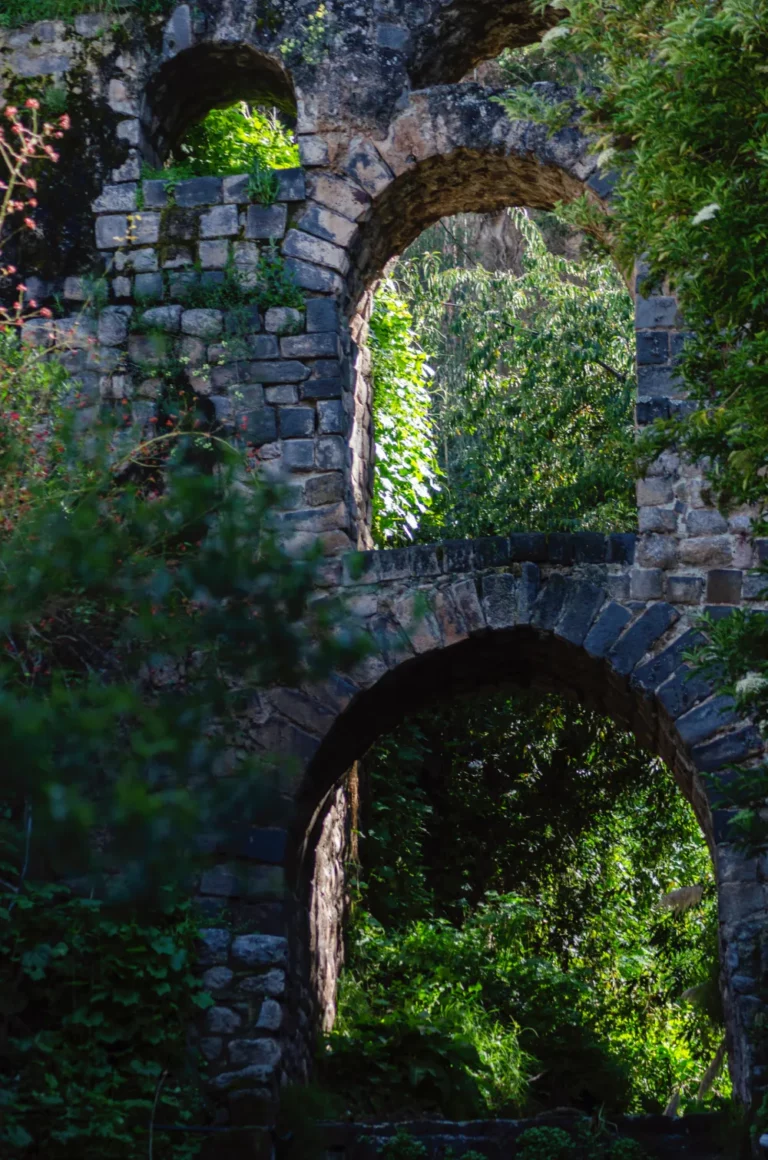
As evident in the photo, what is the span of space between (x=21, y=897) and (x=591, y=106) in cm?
365

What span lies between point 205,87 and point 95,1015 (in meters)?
4.65

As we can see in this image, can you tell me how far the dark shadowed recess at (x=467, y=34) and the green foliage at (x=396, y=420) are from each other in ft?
8.00

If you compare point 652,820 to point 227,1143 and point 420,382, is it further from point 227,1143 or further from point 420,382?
point 227,1143

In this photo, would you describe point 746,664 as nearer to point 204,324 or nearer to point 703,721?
point 703,721

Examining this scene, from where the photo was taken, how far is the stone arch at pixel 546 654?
6.38m

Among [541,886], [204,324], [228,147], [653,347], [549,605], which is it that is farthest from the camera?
[541,886]

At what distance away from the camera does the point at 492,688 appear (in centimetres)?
773

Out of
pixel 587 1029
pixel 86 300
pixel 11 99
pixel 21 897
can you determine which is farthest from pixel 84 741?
pixel 587 1029

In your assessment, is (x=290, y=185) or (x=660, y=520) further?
(x=290, y=185)

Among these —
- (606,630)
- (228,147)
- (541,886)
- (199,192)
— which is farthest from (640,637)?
(541,886)

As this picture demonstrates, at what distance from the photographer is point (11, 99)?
25.2 feet

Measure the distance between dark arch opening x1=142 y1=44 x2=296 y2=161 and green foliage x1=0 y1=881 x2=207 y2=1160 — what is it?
3886mm

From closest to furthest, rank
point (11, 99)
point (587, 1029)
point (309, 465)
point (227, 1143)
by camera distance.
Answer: point (227, 1143)
point (309, 465)
point (11, 99)
point (587, 1029)

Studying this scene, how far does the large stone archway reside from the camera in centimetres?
648
